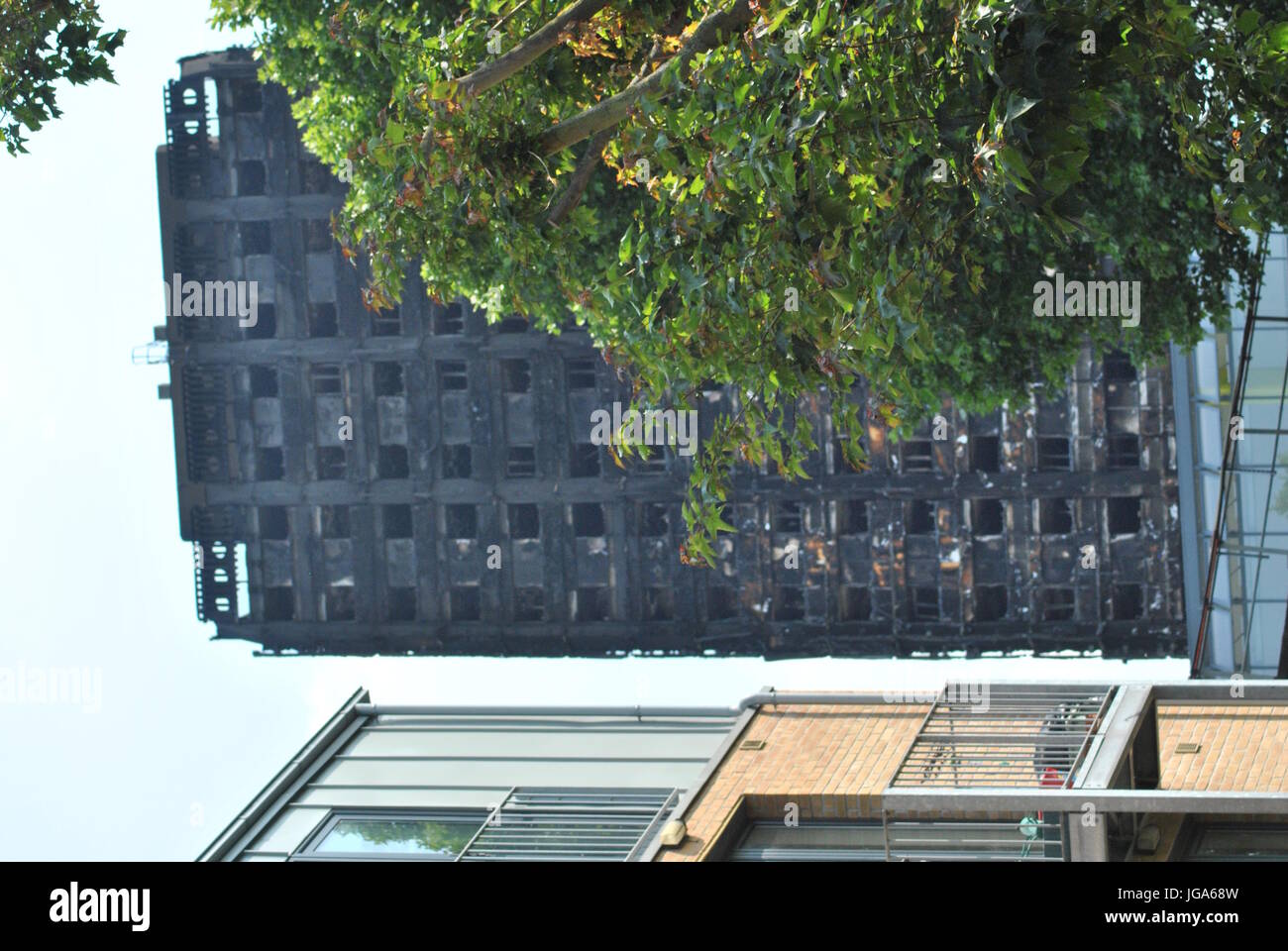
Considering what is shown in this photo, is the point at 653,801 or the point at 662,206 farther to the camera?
the point at 653,801

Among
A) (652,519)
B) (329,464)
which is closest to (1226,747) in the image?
(652,519)

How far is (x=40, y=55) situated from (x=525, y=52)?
646cm

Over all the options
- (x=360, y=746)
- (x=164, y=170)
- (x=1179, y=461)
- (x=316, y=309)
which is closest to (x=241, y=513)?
(x=316, y=309)

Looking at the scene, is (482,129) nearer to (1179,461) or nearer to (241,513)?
(1179,461)

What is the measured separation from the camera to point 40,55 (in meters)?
19.1

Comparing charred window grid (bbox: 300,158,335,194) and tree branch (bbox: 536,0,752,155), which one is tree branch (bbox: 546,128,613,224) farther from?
charred window grid (bbox: 300,158,335,194)

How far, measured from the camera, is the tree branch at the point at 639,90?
14875 mm

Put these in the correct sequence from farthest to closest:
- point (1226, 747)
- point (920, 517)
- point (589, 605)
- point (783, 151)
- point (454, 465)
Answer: point (454, 465) → point (589, 605) → point (920, 517) → point (1226, 747) → point (783, 151)

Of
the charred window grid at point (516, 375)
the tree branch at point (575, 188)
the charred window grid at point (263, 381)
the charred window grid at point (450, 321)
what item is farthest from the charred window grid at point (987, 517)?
the tree branch at point (575, 188)

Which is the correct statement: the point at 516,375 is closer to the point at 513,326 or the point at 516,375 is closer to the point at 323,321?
the point at 513,326

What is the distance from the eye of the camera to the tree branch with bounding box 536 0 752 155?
1488 centimetres

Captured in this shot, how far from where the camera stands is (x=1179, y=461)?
44.5 metres
